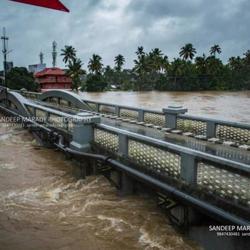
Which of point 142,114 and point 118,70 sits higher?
point 118,70

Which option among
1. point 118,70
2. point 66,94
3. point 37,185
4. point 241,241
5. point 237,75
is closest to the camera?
point 241,241

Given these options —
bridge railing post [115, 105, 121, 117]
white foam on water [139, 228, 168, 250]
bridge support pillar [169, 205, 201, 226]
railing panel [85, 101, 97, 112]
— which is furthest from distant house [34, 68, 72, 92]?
bridge support pillar [169, 205, 201, 226]

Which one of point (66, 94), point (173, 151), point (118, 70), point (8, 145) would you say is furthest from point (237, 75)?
point (173, 151)

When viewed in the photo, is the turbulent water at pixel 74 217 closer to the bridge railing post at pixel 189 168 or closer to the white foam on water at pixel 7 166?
the white foam on water at pixel 7 166

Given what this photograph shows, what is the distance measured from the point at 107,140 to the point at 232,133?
431cm

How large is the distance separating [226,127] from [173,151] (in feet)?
16.1

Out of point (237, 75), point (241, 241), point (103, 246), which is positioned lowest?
point (103, 246)

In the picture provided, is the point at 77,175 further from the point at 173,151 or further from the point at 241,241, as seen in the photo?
the point at 241,241

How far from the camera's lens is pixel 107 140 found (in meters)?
8.86

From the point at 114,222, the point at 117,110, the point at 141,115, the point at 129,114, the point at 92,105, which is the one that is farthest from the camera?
the point at 92,105

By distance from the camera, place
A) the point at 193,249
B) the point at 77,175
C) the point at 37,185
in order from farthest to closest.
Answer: the point at 77,175 → the point at 37,185 → the point at 193,249

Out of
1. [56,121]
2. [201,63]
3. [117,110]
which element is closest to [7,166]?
[56,121]

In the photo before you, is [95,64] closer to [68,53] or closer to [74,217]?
[68,53]

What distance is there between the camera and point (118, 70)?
334 feet
